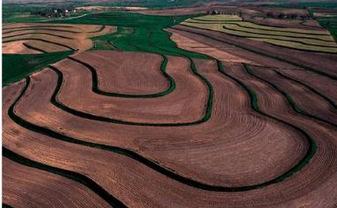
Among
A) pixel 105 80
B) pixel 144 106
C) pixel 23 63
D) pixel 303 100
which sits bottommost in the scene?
pixel 303 100

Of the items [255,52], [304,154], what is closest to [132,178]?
[304,154]

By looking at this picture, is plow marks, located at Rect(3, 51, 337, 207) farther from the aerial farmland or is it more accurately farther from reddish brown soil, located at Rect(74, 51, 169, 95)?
reddish brown soil, located at Rect(74, 51, 169, 95)

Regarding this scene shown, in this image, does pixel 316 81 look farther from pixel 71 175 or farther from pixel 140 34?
pixel 140 34

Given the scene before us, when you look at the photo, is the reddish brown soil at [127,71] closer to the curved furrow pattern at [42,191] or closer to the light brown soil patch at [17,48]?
the light brown soil patch at [17,48]

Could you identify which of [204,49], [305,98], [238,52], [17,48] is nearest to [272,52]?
[238,52]

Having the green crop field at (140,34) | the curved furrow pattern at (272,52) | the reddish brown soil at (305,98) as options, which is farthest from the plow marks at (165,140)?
the green crop field at (140,34)

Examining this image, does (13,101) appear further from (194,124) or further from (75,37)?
(75,37)

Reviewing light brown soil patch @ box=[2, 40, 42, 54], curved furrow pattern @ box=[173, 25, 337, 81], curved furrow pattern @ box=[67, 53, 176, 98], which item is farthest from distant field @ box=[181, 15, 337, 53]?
light brown soil patch @ box=[2, 40, 42, 54]
